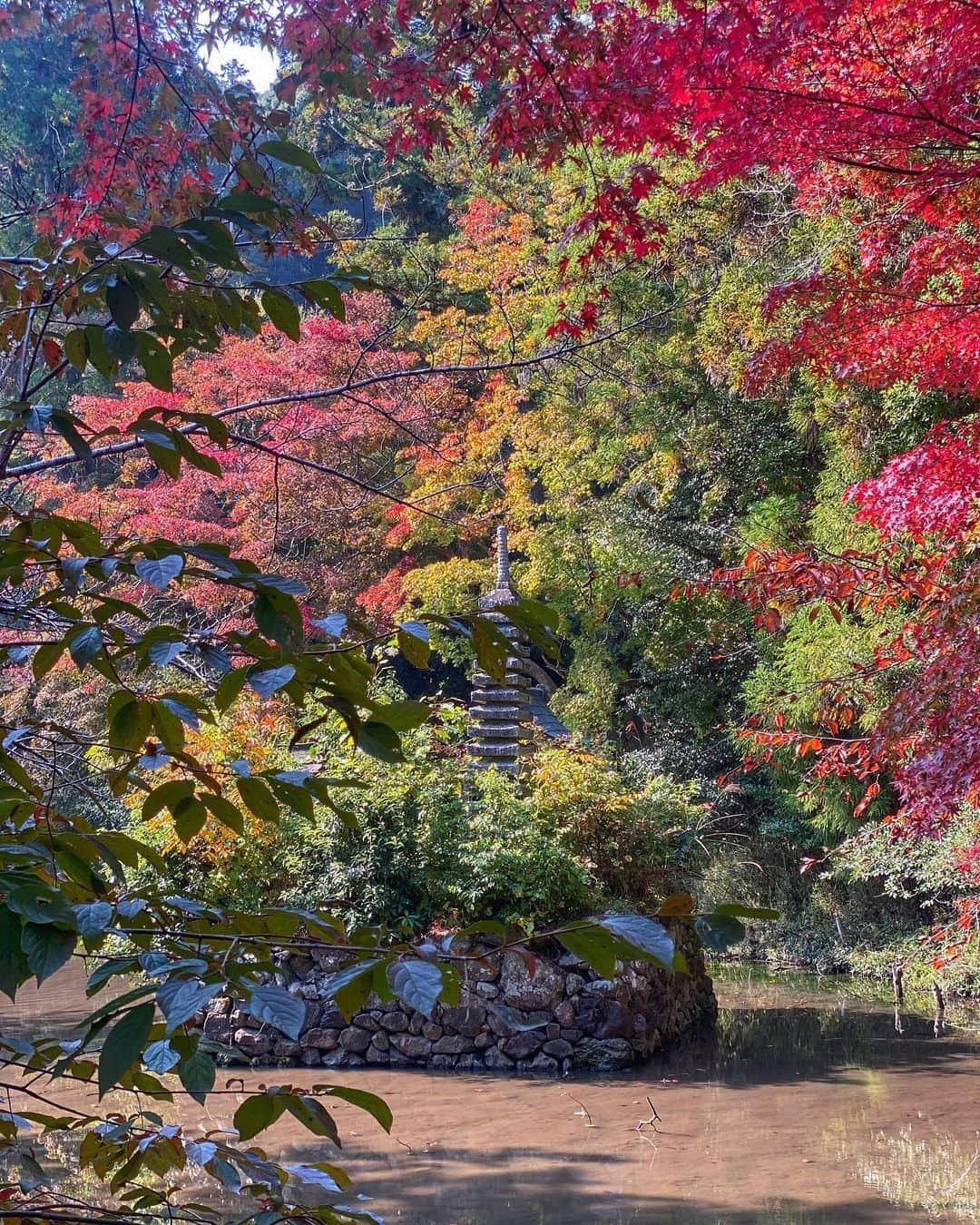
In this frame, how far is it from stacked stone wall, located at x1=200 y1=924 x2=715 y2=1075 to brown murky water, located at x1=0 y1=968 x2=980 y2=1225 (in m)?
0.22

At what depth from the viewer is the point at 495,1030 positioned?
7.58 meters

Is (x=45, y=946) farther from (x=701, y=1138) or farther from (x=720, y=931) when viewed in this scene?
(x=701, y=1138)

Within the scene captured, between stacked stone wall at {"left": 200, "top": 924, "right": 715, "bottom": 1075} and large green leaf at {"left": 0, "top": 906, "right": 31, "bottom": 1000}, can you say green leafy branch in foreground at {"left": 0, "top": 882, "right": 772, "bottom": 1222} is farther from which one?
stacked stone wall at {"left": 200, "top": 924, "right": 715, "bottom": 1075}

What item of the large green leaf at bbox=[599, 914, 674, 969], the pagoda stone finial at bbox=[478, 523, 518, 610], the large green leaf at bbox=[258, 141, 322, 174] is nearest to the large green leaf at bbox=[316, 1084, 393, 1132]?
the large green leaf at bbox=[599, 914, 674, 969]

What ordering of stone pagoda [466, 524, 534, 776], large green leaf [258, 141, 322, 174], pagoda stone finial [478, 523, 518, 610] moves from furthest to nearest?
pagoda stone finial [478, 523, 518, 610], stone pagoda [466, 524, 534, 776], large green leaf [258, 141, 322, 174]

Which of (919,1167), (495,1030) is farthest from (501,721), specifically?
(919,1167)

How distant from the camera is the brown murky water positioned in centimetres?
489

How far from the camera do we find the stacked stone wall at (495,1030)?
742 centimetres

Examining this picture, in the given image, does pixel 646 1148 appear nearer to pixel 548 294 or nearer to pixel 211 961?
pixel 211 961

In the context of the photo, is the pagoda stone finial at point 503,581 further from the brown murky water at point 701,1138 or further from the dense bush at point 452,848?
the brown murky water at point 701,1138

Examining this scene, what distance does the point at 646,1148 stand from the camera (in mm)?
5688

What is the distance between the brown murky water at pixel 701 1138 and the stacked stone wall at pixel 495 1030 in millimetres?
220

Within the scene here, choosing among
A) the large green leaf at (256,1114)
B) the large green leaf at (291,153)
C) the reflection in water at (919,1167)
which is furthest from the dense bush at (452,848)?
the large green leaf at (256,1114)

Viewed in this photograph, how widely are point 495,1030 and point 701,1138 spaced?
6.65 ft
